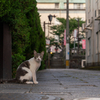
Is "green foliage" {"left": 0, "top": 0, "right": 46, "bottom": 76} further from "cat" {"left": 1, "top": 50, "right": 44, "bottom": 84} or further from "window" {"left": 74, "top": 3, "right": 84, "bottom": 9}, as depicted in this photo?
"window" {"left": 74, "top": 3, "right": 84, "bottom": 9}

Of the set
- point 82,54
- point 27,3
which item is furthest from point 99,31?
point 82,54

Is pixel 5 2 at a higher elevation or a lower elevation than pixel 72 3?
lower

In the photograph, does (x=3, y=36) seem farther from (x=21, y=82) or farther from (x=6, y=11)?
(x=21, y=82)

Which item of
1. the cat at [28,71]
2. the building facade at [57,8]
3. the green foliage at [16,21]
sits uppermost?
the building facade at [57,8]

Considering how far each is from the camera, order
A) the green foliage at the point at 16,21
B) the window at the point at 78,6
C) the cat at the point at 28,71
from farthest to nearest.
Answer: the window at the point at 78,6
the green foliage at the point at 16,21
the cat at the point at 28,71

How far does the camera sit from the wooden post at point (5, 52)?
7039 millimetres

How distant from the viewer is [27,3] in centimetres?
797

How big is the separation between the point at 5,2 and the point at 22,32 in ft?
5.55

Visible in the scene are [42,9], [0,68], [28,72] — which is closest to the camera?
[28,72]

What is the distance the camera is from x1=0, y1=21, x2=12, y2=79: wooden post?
23.1 ft

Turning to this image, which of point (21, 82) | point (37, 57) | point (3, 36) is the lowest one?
point (21, 82)

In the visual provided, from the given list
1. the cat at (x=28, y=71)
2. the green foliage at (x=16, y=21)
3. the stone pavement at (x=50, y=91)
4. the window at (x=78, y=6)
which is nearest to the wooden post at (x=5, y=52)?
the green foliage at (x=16, y=21)

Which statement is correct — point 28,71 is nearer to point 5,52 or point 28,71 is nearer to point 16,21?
point 5,52

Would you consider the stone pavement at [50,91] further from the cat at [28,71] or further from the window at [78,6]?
the window at [78,6]
